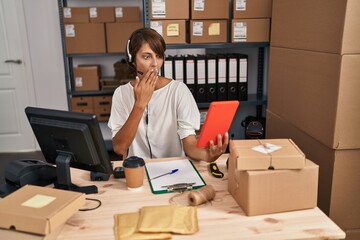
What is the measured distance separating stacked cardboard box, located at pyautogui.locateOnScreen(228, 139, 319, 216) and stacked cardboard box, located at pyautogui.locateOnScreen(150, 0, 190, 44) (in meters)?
1.89

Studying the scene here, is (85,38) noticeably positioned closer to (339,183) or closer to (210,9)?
(210,9)

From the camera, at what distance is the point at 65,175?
1.22 meters

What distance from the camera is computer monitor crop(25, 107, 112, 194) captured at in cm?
111

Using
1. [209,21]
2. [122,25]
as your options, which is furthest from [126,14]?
[209,21]

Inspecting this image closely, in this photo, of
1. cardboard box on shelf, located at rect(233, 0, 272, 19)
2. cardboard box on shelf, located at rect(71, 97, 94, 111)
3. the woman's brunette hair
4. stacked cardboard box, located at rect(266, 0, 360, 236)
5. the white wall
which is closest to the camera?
stacked cardboard box, located at rect(266, 0, 360, 236)

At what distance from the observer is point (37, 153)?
3721 mm

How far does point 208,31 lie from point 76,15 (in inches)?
42.9

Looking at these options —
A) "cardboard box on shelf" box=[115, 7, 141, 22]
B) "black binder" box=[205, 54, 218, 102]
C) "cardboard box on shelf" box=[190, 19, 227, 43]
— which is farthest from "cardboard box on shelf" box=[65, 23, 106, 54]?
"black binder" box=[205, 54, 218, 102]

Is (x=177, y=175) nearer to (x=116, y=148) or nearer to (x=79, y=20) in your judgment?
(x=116, y=148)

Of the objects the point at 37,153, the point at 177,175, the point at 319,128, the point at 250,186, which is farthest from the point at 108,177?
the point at 37,153

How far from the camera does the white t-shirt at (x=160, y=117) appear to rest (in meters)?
1.73

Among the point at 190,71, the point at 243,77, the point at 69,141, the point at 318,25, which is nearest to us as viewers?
the point at 69,141

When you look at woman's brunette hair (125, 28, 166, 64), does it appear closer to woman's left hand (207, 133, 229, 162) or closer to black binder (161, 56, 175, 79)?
woman's left hand (207, 133, 229, 162)

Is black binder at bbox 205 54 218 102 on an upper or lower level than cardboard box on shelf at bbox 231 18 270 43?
lower
